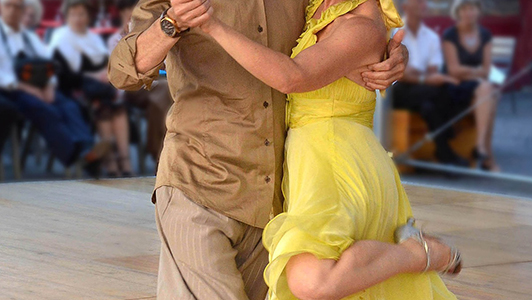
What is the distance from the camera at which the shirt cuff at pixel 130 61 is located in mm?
2723

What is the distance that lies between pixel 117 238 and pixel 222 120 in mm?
2294

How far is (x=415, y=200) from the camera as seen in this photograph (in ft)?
21.5

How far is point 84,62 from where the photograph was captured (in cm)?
748

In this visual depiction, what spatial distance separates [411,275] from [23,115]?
4.99 meters

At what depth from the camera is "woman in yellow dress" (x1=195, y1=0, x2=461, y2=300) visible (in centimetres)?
267

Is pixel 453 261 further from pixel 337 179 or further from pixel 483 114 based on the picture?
pixel 483 114

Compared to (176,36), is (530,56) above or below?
below

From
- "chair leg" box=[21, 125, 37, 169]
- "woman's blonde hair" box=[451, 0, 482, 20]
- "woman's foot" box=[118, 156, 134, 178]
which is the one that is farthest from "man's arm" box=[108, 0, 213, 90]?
"woman's blonde hair" box=[451, 0, 482, 20]

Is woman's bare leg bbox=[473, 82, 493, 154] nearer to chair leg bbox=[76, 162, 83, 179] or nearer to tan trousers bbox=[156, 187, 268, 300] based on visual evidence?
chair leg bbox=[76, 162, 83, 179]

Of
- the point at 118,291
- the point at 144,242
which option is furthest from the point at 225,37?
the point at 144,242

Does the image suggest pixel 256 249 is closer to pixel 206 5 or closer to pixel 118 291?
pixel 206 5

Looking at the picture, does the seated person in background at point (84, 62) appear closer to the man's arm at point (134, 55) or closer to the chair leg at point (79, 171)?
the chair leg at point (79, 171)

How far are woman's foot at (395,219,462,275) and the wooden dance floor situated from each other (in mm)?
1170

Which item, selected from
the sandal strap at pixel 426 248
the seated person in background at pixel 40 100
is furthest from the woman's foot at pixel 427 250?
the seated person in background at pixel 40 100
